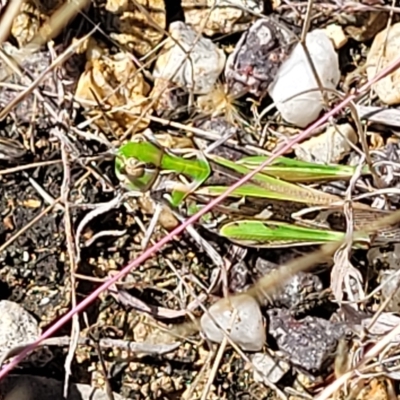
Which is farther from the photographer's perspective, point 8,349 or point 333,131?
point 333,131

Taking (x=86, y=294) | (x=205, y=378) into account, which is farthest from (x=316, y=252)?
(x=86, y=294)

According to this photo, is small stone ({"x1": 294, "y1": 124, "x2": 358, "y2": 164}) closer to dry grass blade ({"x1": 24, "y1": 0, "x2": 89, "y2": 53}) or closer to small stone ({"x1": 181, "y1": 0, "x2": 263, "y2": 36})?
small stone ({"x1": 181, "y1": 0, "x2": 263, "y2": 36})

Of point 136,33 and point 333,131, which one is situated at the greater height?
point 136,33

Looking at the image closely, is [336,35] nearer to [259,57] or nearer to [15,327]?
[259,57]

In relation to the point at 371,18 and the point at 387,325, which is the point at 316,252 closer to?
the point at 387,325

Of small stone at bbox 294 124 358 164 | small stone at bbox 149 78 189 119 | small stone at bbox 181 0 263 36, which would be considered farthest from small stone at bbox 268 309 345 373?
small stone at bbox 181 0 263 36

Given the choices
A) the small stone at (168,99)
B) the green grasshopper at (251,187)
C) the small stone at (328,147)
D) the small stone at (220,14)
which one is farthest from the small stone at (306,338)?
the small stone at (220,14)
